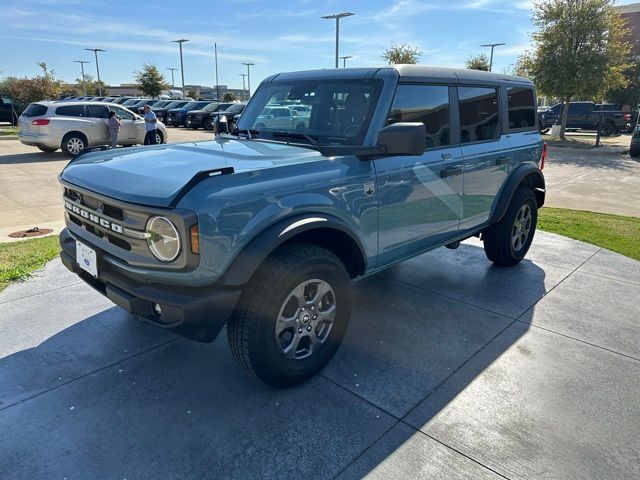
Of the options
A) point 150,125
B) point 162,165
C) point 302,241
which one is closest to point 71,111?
point 150,125

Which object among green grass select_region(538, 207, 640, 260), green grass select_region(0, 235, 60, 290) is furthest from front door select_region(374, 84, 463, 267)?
green grass select_region(0, 235, 60, 290)

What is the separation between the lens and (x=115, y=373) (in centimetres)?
302

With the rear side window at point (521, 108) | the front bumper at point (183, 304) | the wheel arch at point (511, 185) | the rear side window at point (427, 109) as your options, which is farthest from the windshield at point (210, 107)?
the front bumper at point (183, 304)

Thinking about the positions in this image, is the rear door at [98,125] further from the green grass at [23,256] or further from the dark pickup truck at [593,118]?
the dark pickup truck at [593,118]

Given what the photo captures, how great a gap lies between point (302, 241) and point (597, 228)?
5687 millimetres

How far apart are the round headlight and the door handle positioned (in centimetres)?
223

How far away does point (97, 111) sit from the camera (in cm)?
1473

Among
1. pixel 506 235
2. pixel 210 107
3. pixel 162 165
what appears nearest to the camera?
pixel 162 165

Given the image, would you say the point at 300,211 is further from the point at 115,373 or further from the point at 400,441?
the point at 115,373

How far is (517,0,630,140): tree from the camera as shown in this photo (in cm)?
1992

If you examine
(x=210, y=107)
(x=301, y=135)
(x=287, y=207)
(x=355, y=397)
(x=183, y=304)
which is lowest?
(x=355, y=397)

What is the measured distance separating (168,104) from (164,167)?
31.1 m

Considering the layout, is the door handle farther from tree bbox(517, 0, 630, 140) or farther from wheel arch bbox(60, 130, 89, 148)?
tree bbox(517, 0, 630, 140)

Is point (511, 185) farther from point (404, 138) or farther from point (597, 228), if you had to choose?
point (597, 228)
